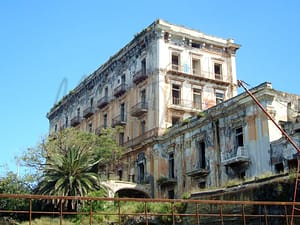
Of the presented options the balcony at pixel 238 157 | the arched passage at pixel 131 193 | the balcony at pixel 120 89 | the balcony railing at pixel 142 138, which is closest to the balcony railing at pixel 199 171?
the balcony at pixel 238 157

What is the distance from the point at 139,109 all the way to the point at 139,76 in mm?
2841

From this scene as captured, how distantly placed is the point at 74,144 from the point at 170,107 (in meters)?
7.95

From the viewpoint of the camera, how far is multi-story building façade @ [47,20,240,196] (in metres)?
34.4

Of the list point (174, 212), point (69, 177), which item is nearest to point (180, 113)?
point (69, 177)

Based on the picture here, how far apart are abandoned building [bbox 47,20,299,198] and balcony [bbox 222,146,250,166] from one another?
2.3 inches

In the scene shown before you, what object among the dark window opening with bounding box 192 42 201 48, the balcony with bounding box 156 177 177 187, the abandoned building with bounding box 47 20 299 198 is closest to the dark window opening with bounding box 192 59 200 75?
the abandoned building with bounding box 47 20 299 198

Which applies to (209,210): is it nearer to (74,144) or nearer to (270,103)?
(270,103)

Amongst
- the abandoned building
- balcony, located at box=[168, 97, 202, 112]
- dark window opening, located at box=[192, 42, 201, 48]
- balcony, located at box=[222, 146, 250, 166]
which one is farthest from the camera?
dark window opening, located at box=[192, 42, 201, 48]

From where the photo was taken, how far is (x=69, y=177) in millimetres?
27141

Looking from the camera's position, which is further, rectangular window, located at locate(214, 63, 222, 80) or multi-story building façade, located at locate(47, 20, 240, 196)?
rectangular window, located at locate(214, 63, 222, 80)

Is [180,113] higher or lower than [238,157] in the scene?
higher

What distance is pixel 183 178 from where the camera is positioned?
3064cm

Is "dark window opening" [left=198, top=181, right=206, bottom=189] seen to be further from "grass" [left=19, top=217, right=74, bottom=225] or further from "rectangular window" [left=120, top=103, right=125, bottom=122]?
"rectangular window" [left=120, top=103, right=125, bottom=122]

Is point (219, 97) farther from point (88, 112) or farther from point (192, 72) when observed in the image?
point (88, 112)
